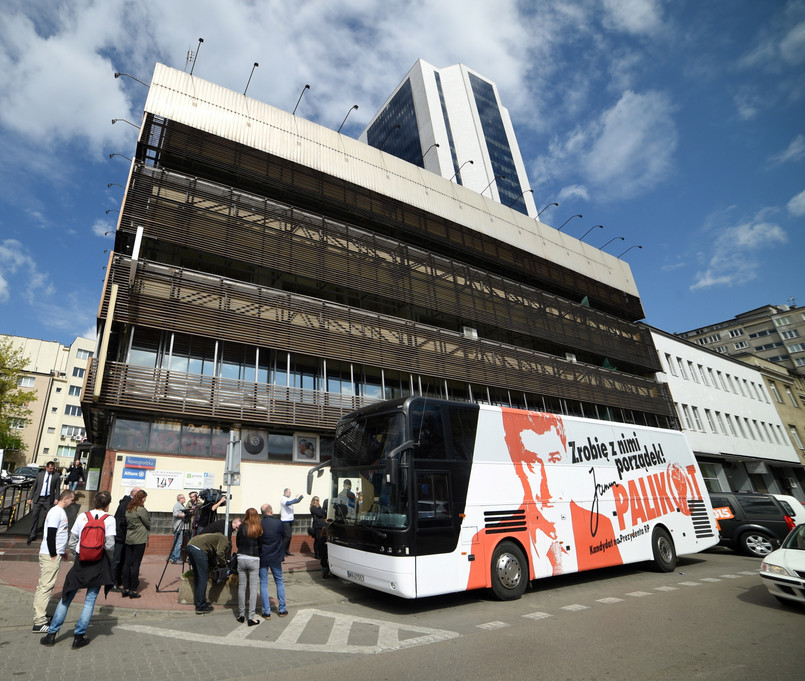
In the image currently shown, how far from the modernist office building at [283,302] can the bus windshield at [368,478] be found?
710 centimetres

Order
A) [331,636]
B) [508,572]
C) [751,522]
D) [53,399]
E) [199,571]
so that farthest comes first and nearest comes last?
[53,399], [751,522], [508,572], [199,571], [331,636]

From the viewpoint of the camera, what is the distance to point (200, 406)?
1510 centimetres

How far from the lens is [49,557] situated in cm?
610

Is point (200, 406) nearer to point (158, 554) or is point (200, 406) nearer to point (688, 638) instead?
point (158, 554)

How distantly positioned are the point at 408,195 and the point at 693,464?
18.6 meters

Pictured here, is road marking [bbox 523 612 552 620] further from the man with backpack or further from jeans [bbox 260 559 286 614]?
the man with backpack

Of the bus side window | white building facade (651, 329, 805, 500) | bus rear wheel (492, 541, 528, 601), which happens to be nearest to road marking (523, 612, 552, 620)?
bus rear wheel (492, 541, 528, 601)

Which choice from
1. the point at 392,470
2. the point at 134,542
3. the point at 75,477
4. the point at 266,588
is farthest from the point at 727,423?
the point at 75,477

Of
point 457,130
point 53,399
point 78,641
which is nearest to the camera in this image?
point 78,641

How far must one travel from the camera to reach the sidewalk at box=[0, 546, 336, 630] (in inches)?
271

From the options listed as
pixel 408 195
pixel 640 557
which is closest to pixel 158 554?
pixel 640 557

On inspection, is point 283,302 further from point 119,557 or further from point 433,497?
point 433,497

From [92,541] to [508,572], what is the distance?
22.5 ft

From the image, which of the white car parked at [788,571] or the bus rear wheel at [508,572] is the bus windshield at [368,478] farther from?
the white car parked at [788,571]
